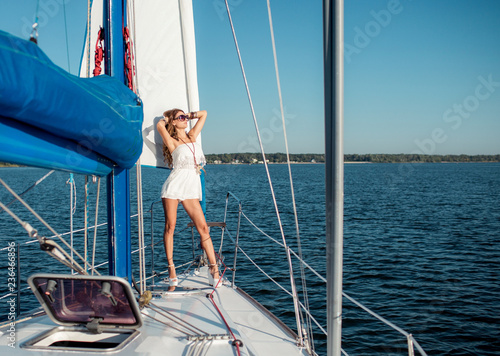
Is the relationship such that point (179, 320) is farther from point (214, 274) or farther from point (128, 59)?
point (128, 59)

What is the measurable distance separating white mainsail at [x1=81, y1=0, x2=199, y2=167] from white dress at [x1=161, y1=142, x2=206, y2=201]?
447mm

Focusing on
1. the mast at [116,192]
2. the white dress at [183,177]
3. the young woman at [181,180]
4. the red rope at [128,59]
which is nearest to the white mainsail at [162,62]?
the young woman at [181,180]

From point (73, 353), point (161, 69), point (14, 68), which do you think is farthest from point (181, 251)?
point (14, 68)

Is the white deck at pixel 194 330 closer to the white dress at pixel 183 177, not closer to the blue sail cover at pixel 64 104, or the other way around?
the white dress at pixel 183 177

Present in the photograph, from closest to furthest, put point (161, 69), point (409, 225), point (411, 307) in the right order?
point (161, 69), point (411, 307), point (409, 225)

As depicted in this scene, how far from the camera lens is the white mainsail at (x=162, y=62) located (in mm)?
4176

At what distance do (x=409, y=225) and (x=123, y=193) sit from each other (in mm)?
Answer: 16428

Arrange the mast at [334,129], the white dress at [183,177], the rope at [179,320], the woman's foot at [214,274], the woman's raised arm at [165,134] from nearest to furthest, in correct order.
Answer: the mast at [334,129], the rope at [179,320], the white dress at [183,177], the woman's raised arm at [165,134], the woman's foot at [214,274]

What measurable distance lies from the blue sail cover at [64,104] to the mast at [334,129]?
1.05 meters

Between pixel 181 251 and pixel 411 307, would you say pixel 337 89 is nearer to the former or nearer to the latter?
pixel 411 307

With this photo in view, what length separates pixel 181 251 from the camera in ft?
40.2

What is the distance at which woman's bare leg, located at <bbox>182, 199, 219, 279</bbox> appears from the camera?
3.86m

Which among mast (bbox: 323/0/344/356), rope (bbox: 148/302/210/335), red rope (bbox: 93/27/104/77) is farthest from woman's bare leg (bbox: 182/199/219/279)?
mast (bbox: 323/0/344/356)

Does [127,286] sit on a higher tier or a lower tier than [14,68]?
lower
